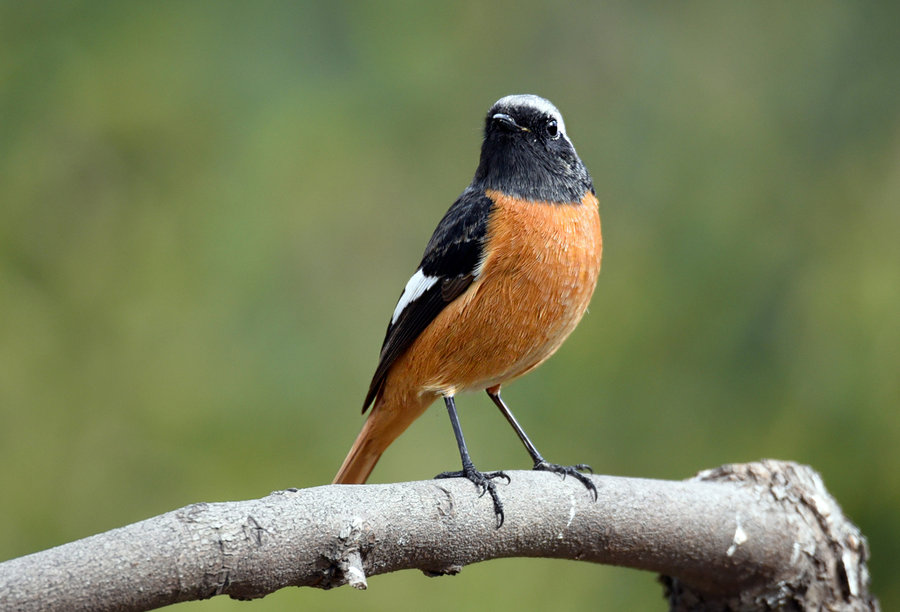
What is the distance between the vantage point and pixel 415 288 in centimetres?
383

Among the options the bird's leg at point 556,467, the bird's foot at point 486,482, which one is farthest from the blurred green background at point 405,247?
the bird's foot at point 486,482

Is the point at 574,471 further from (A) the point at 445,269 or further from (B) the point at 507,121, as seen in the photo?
(B) the point at 507,121

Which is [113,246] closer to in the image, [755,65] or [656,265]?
[656,265]

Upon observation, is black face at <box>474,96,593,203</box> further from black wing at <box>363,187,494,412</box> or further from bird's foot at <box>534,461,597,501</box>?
bird's foot at <box>534,461,597,501</box>

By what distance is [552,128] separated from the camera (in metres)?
3.96

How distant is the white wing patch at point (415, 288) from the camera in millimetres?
3747

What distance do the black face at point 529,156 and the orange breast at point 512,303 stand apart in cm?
10

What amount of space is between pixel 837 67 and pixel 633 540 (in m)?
3.68

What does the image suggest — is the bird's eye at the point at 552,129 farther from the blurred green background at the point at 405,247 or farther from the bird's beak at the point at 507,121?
the blurred green background at the point at 405,247

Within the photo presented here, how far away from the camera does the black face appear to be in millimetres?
3777

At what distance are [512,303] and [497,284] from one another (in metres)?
0.09

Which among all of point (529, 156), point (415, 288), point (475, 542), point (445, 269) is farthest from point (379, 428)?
point (529, 156)

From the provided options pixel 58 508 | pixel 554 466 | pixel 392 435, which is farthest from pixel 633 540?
pixel 58 508

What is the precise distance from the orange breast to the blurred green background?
1.41 metres
